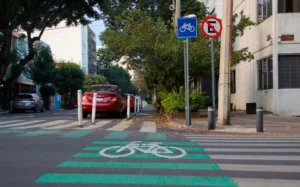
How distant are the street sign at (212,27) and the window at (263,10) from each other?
801cm

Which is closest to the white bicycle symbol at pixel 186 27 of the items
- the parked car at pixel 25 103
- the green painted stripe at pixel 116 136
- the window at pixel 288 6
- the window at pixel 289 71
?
the green painted stripe at pixel 116 136

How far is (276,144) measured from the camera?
9.75 meters

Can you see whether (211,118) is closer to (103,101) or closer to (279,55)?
(103,101)

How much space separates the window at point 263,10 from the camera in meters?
20.9

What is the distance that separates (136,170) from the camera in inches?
262

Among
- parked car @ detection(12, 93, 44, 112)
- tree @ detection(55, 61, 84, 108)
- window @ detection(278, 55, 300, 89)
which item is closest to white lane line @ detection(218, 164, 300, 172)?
window @ detection(278, 55, 300, 89)

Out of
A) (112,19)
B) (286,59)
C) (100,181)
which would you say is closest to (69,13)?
(112,19)

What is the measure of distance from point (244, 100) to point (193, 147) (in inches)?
712

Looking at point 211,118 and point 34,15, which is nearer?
point 211,118

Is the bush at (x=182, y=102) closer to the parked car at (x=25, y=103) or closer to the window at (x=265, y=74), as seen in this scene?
the window at (x=265, y=74)

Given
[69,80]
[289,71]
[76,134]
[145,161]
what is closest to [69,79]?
[69,80]

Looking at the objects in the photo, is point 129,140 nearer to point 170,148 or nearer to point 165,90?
point 170,148

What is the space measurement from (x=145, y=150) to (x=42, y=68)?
117ft

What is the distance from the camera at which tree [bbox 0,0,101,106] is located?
2869 centimetres
